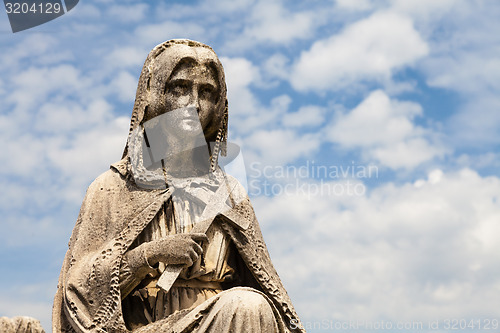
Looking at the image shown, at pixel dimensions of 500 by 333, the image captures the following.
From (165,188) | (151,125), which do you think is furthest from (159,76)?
(165,188)

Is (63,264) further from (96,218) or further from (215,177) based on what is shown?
(215,177)

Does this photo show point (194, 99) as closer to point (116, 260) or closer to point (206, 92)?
point (206, 92)

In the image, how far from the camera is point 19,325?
8930 millimetres

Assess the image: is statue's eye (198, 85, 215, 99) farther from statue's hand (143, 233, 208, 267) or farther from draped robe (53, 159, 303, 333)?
statue's hand (143, 233, 208, 267)

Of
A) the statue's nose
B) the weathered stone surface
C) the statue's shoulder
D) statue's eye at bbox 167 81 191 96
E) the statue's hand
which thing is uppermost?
statue's eye at bbox 167 81 191 96

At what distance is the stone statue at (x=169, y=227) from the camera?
343 inches

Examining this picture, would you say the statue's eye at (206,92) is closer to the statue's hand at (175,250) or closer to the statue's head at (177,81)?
the statue's head at (177,81)

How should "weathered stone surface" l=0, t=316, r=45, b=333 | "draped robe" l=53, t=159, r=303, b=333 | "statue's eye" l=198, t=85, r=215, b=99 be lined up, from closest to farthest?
1. "draped robe" l=53, t=159, r=303, b=333
2. "weathered stone surface" l=0, t=316, r=45, b=333
3. "statue's eye" l=198, t=85, r=215, b=99

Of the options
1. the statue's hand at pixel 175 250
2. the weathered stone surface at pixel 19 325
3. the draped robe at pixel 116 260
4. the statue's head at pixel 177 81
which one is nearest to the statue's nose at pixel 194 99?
the statue's head at pixel 177 81

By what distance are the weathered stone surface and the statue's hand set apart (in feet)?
4.29

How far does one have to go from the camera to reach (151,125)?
9.62 m

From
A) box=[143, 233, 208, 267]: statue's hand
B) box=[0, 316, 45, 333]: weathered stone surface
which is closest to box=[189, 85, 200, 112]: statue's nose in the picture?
box=[143, 233, 208, 267]: statue's hand

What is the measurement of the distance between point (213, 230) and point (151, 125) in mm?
1264

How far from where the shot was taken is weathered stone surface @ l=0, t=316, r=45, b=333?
891 cm
